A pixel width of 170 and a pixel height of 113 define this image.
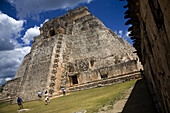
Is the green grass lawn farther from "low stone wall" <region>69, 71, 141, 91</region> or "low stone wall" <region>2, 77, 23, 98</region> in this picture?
"low stone wall" <region>2, 77, 23, 98</region>

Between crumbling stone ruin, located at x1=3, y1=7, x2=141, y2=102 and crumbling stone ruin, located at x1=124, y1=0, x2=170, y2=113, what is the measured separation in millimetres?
11301

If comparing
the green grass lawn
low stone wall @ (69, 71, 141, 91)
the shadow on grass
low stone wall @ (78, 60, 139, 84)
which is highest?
low stone wall @ (78, 60, 139, 84)

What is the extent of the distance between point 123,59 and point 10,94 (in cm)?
1637

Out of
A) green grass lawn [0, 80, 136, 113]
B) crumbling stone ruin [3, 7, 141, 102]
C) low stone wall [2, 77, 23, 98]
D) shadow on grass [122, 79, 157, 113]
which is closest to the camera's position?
shadow on grass [122, 79, 157, 113]

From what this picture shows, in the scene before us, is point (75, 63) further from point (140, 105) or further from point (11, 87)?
point (140, 105)

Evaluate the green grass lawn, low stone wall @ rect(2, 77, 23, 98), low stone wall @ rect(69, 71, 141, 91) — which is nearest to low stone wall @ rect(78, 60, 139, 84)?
low stone wall @ rect(69, 71, 141, 91)

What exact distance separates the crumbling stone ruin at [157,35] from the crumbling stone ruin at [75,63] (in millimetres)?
11301

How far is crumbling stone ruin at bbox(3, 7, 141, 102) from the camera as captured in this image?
15059mm

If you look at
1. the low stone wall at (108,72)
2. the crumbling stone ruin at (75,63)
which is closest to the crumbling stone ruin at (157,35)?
the low stone wall at (108,72)

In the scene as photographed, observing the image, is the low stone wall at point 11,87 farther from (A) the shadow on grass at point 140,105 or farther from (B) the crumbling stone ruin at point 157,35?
(B) the crumbling stone ruin at point 157,35

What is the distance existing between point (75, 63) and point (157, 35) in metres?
16.6

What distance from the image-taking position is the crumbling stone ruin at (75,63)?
15.1 metres

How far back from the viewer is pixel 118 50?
18625 millimetres

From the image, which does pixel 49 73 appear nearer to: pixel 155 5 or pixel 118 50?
pixel 118 50
